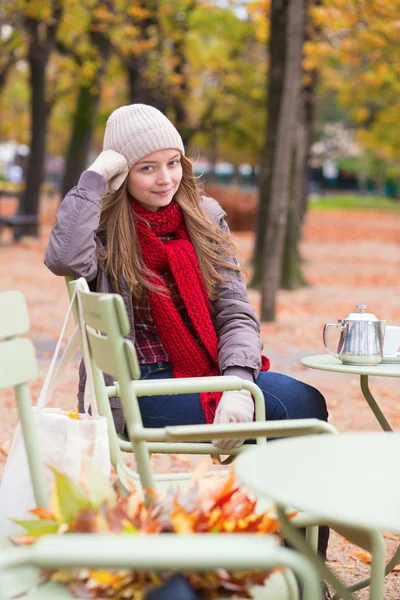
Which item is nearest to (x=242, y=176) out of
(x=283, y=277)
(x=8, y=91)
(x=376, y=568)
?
(x=8, y=91)

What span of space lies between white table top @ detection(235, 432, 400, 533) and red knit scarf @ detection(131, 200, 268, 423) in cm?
135

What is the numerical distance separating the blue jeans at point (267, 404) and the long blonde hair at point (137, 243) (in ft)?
1.09

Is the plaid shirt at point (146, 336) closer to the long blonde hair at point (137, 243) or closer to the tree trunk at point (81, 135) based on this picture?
the long blonde hair at point (137, 243)

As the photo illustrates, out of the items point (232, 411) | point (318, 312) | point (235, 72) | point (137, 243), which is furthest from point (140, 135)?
point (235, 72)

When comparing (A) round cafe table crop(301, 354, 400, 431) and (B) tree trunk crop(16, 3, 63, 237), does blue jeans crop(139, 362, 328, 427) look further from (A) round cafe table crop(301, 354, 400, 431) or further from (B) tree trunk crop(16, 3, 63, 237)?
(B) tree trunk crop(16, 3, 63, 237)

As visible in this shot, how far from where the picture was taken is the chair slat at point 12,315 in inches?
107

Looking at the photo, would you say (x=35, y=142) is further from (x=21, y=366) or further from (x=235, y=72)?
(x=21, y=366)

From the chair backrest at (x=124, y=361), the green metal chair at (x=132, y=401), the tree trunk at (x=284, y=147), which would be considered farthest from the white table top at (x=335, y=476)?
the tree trunk at (x=284, y=147)

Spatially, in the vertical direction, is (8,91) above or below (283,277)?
above

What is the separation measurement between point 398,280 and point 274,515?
55.4ft

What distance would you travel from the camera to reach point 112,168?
3902 mm

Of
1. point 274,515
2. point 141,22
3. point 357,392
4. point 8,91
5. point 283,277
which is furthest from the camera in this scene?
point 8,91

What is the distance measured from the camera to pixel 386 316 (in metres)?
13.3

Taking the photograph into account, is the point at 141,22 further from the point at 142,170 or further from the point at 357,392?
the point at 142,170
